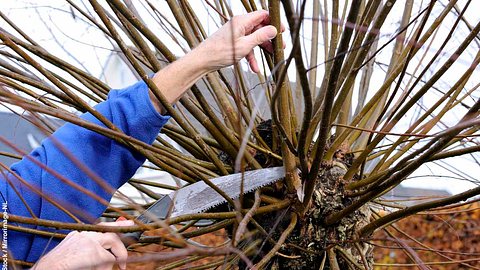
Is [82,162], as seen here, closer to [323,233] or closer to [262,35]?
[262,35]

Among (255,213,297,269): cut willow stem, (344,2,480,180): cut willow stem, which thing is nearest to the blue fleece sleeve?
(255,213,297,269): cut willow stem

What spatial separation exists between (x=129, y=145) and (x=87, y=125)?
0.37 m

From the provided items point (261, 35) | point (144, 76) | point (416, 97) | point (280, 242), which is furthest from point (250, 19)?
point (280, 242)

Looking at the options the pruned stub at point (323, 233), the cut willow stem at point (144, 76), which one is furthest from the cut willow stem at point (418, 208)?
the cut willow stem at point (144, 76)

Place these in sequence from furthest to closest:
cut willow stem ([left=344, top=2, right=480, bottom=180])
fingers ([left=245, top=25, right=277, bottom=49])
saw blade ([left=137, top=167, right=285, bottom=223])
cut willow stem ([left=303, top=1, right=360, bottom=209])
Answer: saw blade ([left=137, top=167, right=285, bottom=223]), fingers ([left=245, top=25, right=277, bottom=49]), cut willow stem ([left=344, top=2, right=480, bottom=180]), cut willow stem ([left=303, top=1, right=360, bottom=209])

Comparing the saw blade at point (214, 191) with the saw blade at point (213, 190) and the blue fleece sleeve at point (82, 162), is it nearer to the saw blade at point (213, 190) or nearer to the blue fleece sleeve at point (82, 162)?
the saw blade at point (213, 190)

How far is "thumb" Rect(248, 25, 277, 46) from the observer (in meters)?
1.34

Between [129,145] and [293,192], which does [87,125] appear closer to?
[129,145]

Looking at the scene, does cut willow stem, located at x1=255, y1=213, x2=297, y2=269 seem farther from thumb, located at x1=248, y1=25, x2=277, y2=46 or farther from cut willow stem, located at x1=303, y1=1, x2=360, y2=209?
thumb, located at x1=248, y1=25, x2=277, y2=46

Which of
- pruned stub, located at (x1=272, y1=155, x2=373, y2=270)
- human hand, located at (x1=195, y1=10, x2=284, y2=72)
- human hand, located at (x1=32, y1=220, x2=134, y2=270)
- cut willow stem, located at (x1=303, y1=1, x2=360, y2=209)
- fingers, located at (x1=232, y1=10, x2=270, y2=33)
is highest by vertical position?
fingers, located at (x1=232, y1=10, x2=270, y2=33)

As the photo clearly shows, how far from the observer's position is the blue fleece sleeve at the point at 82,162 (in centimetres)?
142

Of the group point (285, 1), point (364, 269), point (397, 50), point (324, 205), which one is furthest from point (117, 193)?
point (397, 50)

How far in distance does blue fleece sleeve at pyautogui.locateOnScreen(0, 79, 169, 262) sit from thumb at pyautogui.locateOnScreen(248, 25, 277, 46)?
26cm

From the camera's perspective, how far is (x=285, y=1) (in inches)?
34.5
